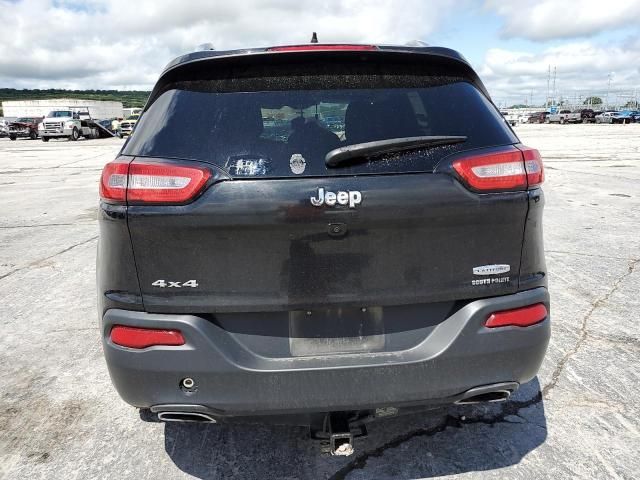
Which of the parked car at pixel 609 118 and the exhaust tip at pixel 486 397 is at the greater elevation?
the parked car at pixel 609 118

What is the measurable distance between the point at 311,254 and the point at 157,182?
0.64 metres

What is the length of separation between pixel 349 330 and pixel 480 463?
1.04 meters

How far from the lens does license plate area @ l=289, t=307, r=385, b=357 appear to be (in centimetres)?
204

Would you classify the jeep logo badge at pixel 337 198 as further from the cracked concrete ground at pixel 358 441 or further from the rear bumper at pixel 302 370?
the cracked concrete ground at pixel 358 441

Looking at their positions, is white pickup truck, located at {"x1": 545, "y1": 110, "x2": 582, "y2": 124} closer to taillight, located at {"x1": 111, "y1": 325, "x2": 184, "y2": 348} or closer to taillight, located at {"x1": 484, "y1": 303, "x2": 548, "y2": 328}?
taillight, located at {"x1": 484, "y1": 303, "x2": 548, "y2": 328}

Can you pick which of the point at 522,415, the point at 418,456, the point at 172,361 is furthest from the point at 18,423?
the point at 522,415

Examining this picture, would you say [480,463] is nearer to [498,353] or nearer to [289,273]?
[498,353]

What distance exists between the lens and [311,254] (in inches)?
77.8

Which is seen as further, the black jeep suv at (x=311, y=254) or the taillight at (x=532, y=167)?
the taillight at (x=532, y=167)

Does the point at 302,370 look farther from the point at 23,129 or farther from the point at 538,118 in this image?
the point at 538,118

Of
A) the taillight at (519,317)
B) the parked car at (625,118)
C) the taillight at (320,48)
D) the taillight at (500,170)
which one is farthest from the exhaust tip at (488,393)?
the parked car at (625,118)

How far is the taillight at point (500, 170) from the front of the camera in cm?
203

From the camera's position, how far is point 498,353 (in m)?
2.08

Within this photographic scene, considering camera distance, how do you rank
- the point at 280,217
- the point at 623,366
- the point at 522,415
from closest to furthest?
the point at 280,217, the point at 522,415, the point at 623,366
